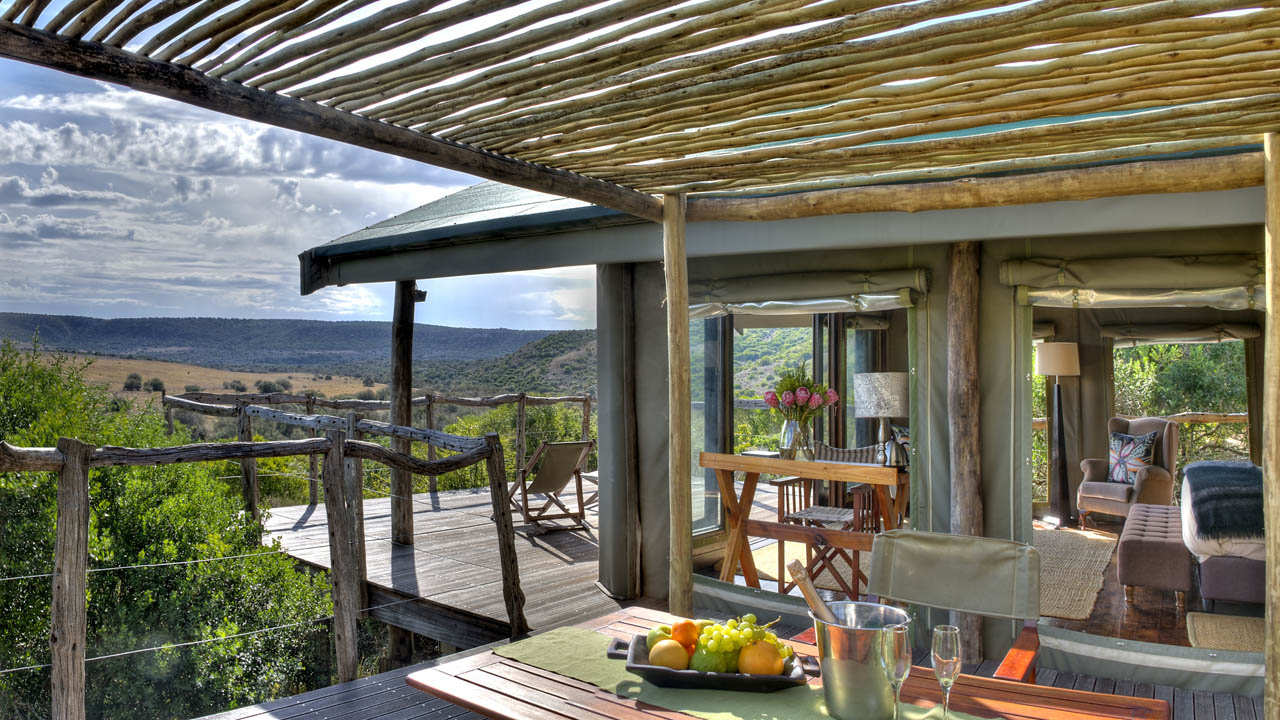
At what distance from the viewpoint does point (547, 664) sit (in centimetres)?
239

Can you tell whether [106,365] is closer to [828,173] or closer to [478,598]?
[478,598]

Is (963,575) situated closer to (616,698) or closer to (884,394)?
(616,698)

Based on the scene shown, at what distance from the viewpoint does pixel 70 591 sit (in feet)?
10.9

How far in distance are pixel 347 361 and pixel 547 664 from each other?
29.3 m

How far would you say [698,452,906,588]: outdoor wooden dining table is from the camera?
4.74 metres

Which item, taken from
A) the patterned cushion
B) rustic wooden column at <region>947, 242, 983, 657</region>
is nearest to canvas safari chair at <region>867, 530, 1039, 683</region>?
rustic wooden column at <region>947, 242, 983, 657</region>

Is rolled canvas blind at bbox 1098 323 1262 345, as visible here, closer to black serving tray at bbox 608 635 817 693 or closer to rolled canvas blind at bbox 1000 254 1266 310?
rolled canvas blind at bbox 1000 254 1266 310

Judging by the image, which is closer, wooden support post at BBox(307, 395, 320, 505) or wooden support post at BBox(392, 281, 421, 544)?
wooden support post at BBox(392, 281, 421, 544)

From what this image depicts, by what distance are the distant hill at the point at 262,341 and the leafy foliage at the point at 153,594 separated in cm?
2162

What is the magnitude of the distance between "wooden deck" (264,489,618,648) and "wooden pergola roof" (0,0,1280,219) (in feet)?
10.3

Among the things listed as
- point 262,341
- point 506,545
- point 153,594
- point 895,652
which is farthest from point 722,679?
point 262,341

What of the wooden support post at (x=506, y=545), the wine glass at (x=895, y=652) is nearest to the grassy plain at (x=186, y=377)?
the wooden support post at (x=506, y=545)

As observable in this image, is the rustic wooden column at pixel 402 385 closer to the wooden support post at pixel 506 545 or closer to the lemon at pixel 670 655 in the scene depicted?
the wooden support post at pixel 506 545

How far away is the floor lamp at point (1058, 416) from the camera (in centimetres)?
862
